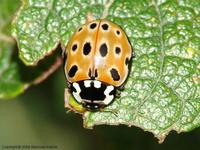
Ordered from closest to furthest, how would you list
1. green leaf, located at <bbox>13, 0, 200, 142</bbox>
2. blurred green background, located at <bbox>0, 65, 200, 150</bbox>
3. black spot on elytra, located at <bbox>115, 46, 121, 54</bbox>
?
green leaf, located at <bbox>13, 0, 200, 142</bbox>, black spot on elytra, located at <bbox>115, 46, 121, 54</bbox>, blurred green background, located at <bbox>0, 65, 200, 150</bbox>

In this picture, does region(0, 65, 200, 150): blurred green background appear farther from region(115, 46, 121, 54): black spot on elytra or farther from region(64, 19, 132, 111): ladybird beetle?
Result: region(115, 46, 121, 54): black spot on elytra

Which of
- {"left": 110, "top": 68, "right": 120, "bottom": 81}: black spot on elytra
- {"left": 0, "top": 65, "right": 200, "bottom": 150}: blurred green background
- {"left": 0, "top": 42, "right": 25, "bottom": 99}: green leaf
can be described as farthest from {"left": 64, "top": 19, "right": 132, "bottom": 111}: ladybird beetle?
{"left": 0, "top": 65, "right": 200, "bottom": 150}: blurred green background

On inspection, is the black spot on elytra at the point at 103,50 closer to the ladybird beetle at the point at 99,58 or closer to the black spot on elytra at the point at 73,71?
the ladybird beetle at the point at 99,58

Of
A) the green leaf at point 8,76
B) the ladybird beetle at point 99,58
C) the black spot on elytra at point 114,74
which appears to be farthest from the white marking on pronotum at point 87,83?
the green leaf at point 8,76

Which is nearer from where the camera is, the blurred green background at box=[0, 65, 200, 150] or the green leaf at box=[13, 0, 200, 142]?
the green leaf at box=[13, 0, 200, 142]

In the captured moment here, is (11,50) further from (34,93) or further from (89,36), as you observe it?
(89,36)

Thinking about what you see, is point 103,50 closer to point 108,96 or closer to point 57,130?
point 108,96
